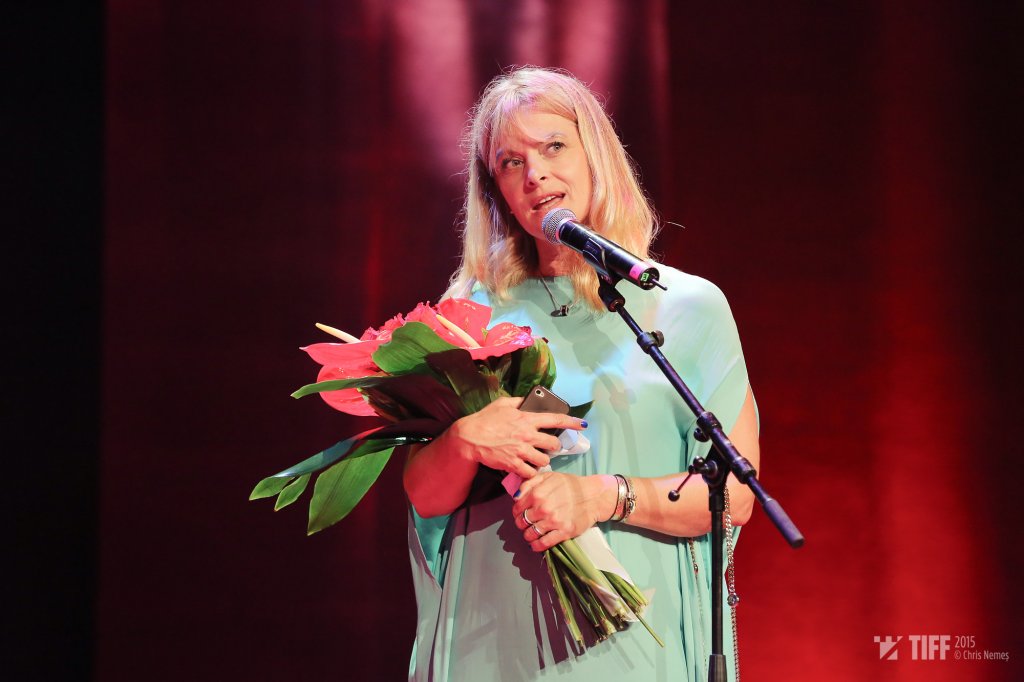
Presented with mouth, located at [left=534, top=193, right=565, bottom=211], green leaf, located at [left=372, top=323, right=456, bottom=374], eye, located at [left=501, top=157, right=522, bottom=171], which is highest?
eye, located at [left=501, top=157, right=522, bottom=171]

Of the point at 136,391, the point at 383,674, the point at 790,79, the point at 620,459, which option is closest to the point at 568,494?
the point at 620,459

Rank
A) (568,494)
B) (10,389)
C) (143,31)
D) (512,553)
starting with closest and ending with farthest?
(568,494) < (512,553) < (10,389) < (143,31)

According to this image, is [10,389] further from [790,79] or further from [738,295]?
[790,79]

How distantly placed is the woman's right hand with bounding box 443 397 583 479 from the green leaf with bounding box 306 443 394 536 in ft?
0.48

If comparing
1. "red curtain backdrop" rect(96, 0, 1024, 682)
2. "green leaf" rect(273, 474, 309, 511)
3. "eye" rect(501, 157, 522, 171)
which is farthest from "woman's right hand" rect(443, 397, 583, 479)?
"red curtain backdrop" rect(96, 0, 1024, 682)

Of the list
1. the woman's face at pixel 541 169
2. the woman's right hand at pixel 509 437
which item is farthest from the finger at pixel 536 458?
the woman's face at pixel 541 169

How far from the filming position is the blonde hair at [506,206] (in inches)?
70.1

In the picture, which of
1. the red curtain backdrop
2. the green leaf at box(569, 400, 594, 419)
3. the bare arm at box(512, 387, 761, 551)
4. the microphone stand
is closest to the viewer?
the microphone stand

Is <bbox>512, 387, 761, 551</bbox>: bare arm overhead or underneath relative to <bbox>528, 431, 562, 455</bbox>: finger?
underneath

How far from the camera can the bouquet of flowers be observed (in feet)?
4.58

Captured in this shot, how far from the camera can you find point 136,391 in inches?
102

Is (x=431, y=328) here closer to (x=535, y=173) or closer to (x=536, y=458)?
(x=536, y=458)

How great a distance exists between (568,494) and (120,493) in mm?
1585

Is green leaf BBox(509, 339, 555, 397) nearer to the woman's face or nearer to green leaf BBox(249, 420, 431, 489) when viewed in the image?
green leaf BBox(249, 420, 431, 489)
